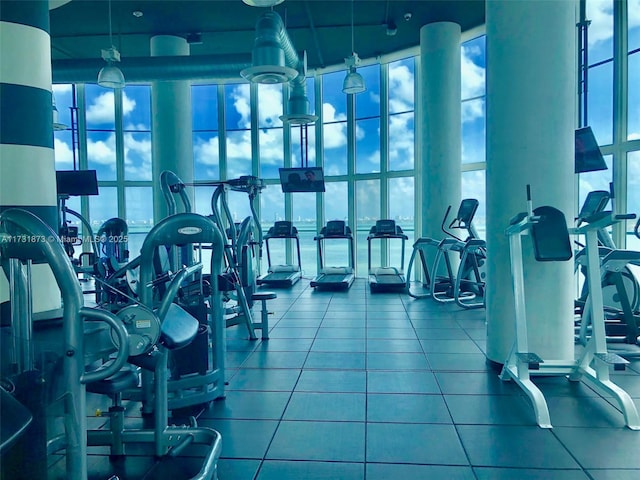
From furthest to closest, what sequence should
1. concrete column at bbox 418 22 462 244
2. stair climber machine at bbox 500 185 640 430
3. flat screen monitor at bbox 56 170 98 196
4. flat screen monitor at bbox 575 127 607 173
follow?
concrete column at bbox 418 22 462 244 < flat screen monitor at bbox 56 170 98 196 < flat screen monitor at bbox 575 127 607 173 < stair climber machine at bbox 500 185 640 430

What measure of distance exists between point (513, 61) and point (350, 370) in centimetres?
278

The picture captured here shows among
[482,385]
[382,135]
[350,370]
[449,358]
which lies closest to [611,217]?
[482,385]

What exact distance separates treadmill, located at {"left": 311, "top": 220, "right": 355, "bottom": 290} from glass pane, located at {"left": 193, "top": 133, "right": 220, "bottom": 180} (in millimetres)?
3300

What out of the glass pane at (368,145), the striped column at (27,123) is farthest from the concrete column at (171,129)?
the striped column at (27,123)

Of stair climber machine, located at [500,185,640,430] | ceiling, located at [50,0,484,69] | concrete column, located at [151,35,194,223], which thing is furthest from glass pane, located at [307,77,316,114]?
stair climber machine, located at [500,185,640,430]

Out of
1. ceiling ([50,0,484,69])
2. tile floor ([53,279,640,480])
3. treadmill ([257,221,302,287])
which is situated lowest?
tile floor ([53,279,640,480])

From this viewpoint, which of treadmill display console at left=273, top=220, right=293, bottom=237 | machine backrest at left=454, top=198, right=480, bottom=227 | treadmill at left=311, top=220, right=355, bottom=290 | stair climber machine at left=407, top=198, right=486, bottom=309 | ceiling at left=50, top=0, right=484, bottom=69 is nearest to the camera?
stair climber machine at left=407, top=198, right=486, bottom=309

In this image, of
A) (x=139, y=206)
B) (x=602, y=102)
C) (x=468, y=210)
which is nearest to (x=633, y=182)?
(x=602, y=102)

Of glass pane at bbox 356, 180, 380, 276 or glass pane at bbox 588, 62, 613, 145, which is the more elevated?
glass pane at bbox 588, 62, 613, 145

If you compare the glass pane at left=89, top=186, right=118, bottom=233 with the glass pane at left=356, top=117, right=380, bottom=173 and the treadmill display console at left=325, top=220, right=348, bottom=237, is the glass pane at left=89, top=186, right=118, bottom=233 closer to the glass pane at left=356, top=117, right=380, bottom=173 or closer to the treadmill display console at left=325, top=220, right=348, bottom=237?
the treadmill display console at left=325, top=220, right=348, bottom=237

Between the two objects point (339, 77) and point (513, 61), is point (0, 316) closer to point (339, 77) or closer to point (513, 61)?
point (513, 61)

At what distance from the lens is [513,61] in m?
3.76

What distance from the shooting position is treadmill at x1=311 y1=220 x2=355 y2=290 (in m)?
8.58

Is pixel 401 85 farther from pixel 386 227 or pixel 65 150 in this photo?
pixel 65 150
